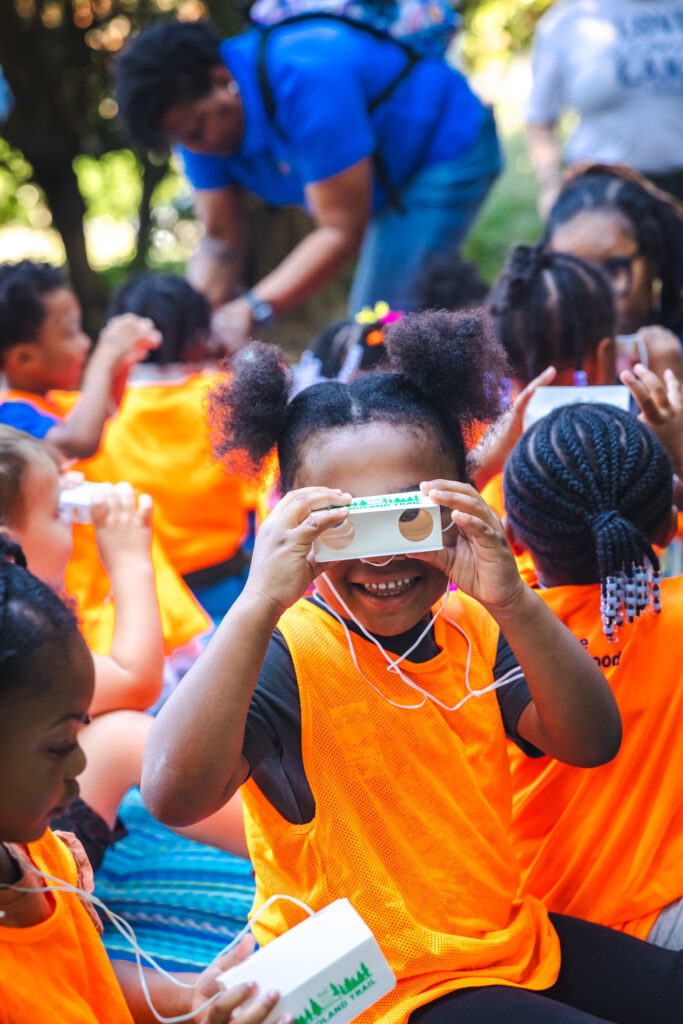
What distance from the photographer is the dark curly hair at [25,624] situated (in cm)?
108

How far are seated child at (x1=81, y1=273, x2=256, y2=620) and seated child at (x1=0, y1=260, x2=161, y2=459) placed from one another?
13 centimetres

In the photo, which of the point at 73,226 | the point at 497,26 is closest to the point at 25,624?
the point at 73,226

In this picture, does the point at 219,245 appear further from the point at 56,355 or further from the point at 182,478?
the point at 182,478

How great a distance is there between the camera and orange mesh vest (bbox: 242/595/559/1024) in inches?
53.2

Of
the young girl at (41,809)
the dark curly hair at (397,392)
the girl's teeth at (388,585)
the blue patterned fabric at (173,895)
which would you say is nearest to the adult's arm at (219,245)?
the blue patterned fabric at (173,895)

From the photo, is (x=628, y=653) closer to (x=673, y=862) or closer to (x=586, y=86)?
(x=673, y=862)

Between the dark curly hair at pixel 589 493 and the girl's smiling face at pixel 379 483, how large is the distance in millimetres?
250

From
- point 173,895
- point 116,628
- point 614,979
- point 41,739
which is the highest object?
point 41,739

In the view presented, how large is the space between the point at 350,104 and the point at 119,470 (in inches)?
57.2

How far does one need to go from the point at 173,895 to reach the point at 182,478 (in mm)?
1376

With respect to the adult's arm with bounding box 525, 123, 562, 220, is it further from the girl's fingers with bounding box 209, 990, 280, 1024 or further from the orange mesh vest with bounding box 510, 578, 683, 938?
the girl's fingers with bounding box 209, 990, 280, 1024

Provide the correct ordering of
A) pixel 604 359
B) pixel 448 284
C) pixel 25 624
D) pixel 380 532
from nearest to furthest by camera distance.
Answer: pixel 25 624 < pixel 380 532 < pixel 604 359 < pixel 448 284

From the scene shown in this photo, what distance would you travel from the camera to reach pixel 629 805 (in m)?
1.58

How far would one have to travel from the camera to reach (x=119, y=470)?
3.05 meters
